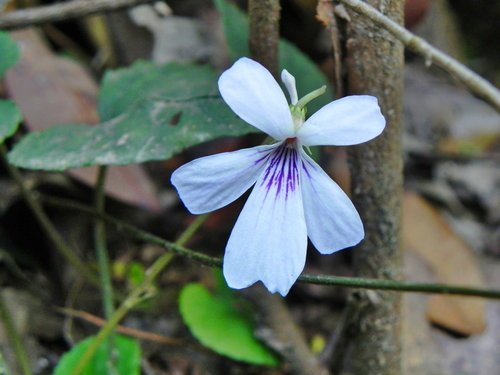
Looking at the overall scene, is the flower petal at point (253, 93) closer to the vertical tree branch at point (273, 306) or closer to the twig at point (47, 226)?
the vertical tree branch at point (273, 306)

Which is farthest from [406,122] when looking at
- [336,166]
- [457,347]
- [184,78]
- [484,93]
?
[484,93]

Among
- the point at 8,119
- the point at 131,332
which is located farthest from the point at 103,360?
the point at 8,119

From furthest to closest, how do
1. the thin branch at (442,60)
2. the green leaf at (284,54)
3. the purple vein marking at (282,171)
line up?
the green leaf at (284,54) < the purple vein marking at (282,171) < the thin branch at (442,60)

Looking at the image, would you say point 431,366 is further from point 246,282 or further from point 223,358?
point 246,282

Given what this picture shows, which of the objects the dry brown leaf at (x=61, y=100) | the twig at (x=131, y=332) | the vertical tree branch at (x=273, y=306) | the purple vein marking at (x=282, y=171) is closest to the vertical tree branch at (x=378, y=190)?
the vertical tree branch at (x=273, y=306)

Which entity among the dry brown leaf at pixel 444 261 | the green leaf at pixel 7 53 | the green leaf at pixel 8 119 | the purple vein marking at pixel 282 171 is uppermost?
the green leaf at pixel 7 53

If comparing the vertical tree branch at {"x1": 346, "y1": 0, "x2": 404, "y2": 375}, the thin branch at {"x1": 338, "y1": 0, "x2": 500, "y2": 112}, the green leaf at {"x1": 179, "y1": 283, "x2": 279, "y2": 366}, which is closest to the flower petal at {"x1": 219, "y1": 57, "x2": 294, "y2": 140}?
the thin branch at {"x1": 338, "y1": 0, "x2": 500, "y2": 112}

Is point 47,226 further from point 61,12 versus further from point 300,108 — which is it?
point 300,108

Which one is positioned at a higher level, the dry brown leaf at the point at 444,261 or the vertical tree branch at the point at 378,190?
the vertical tree branch at the point at 378,190
